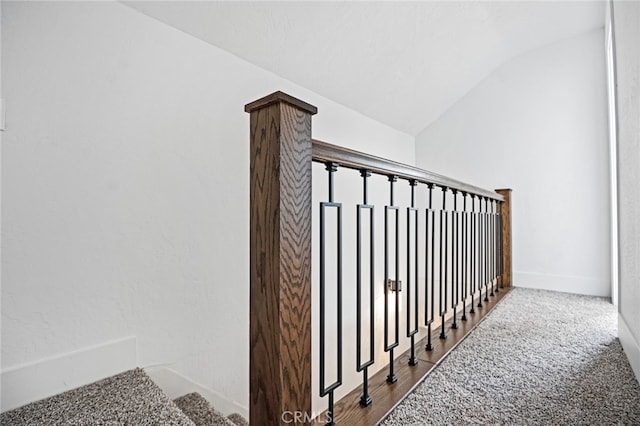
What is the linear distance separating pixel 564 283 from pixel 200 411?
322 cm

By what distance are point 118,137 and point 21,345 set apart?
3.17 ft

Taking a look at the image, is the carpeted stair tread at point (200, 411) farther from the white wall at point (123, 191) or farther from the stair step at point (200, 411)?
the white wall at point (123, 191)

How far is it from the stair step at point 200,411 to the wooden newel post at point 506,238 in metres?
2.46

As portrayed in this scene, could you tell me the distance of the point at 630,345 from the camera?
1.45 meters

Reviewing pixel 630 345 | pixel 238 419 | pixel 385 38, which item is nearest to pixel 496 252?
pixel 630 345

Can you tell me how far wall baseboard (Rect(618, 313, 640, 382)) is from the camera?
51.6 inches

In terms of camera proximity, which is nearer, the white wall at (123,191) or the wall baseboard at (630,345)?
the wall baseboard at (630,345)

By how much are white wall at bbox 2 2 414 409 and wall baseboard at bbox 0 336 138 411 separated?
0.03m

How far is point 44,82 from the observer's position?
150 cm

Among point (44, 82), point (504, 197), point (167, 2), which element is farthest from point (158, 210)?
point (504, 197)

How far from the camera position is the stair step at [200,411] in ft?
5.41

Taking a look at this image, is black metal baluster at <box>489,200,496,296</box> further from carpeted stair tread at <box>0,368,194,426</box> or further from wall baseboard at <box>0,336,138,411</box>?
wall baseboard at <box>0,336,138,411</box>

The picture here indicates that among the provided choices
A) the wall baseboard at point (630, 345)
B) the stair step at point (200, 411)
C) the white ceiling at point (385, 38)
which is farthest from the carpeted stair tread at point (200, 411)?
the white ceiling at point (385, 38)

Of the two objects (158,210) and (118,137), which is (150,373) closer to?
(158,210)
